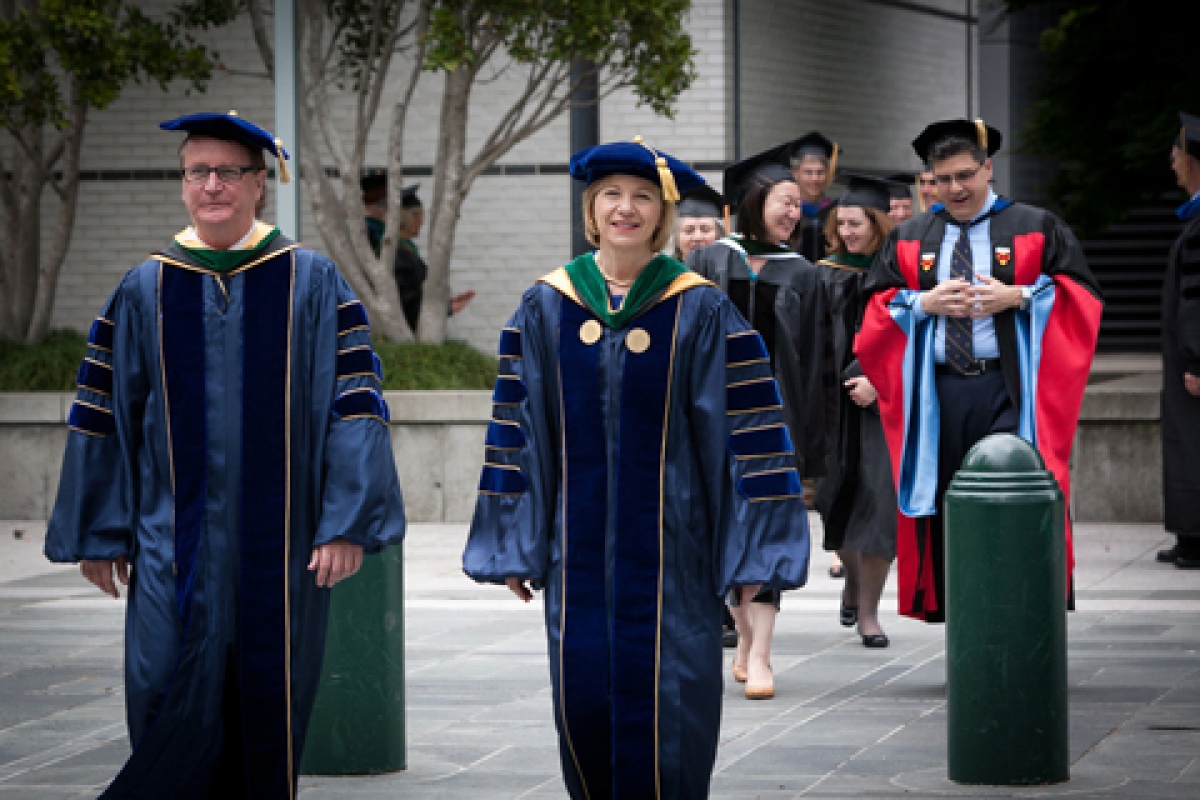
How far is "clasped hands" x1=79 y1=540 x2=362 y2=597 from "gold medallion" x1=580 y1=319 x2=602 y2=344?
76cm

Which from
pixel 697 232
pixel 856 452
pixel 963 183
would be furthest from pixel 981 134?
pixel 856 452

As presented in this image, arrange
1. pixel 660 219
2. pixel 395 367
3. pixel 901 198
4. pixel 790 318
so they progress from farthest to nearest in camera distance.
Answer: pixel 395 367 < pixel 901 198 < pixel 790 318 < pixel 660 219

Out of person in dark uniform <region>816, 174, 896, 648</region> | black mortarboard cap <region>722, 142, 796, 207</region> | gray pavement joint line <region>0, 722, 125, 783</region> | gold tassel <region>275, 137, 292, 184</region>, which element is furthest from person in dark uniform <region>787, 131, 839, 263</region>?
gold tassel <region>275, 137, 292, 184</region>

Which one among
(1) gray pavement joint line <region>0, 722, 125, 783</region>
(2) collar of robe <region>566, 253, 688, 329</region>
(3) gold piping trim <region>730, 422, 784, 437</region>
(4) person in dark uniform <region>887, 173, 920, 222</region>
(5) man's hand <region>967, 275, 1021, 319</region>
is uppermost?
(4) person in dark uniform <region>887, 173, 920, 222</region>

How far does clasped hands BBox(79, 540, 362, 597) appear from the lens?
198 inches

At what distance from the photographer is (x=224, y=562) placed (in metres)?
4.96

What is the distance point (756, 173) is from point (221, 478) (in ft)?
13.1

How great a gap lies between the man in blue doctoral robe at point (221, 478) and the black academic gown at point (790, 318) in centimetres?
335

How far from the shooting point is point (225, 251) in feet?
16.6

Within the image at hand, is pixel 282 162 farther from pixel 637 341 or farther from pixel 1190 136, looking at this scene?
pixel 1190 136

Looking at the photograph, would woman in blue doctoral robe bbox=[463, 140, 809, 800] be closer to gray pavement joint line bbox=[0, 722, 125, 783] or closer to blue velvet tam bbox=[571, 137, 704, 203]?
blue velvet tam bbox=[571, 137, 704, 203]

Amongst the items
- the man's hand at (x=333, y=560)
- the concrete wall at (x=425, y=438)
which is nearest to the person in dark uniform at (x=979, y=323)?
the man's hand at (x=333, y=560)

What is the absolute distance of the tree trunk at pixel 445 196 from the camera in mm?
15195

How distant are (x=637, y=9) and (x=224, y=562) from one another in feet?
33.0
